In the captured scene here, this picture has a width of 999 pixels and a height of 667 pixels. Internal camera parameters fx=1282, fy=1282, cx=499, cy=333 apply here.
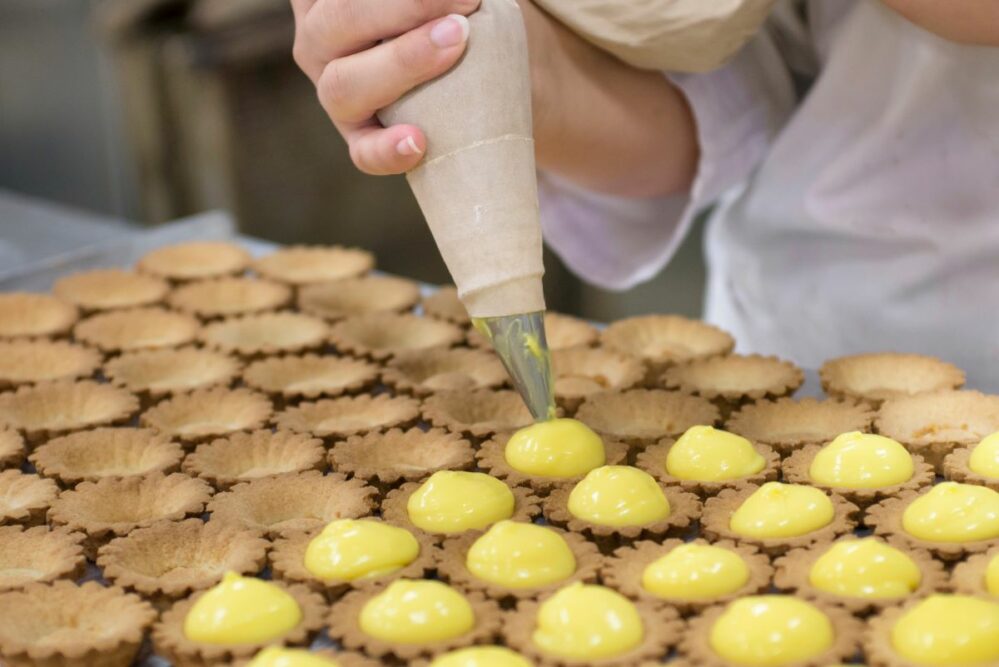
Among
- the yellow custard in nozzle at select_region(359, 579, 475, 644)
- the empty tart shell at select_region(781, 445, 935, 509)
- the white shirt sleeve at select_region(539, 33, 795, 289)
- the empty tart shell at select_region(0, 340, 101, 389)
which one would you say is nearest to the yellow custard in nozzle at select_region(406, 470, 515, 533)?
the yellow custard in nozzle at select_region(359, 579, 475, 644)

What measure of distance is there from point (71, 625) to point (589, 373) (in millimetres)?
598

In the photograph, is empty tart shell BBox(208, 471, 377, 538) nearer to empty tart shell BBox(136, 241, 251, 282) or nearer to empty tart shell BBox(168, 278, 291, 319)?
empty tart shell BBox(168, 278, 291, 319)

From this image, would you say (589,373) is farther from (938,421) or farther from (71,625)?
(71,625)

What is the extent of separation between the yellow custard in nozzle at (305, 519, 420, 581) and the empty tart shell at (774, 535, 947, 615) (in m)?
0.25

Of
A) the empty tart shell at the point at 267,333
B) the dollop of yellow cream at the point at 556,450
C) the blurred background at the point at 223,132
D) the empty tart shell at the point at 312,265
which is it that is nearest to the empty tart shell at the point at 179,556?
the dollop of yellow cream at the point at 556,450

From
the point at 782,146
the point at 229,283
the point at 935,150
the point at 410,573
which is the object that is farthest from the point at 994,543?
the point at 229,283

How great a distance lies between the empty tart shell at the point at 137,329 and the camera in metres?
1.37

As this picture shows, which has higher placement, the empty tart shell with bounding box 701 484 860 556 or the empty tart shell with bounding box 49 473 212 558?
the empty tart shell with bounding box 49 473 212 558

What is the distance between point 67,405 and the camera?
1.20 m

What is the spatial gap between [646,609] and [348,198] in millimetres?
2428

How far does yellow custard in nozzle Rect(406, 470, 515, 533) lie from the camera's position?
0.92 metres

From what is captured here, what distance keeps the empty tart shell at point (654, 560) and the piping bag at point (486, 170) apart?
195mm

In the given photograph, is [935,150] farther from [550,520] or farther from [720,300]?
[550,520]

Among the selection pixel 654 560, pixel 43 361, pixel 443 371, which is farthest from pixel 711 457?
pixel 43 361
